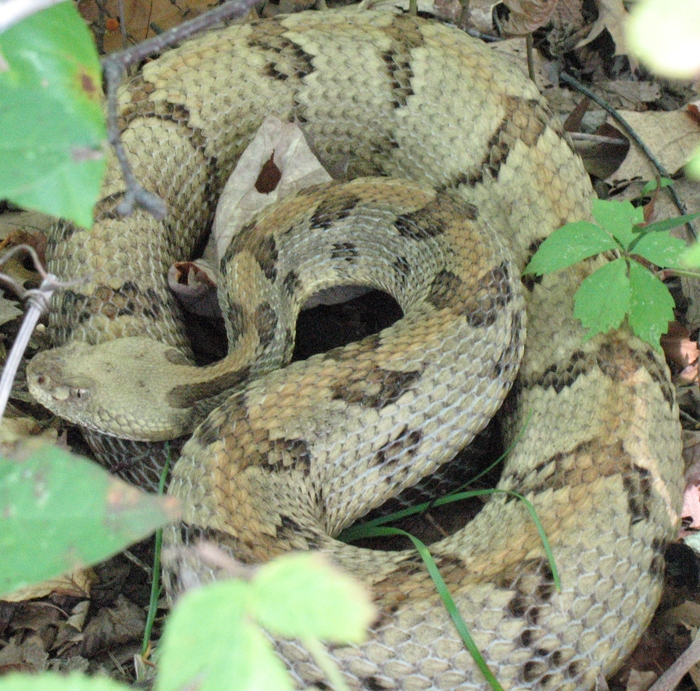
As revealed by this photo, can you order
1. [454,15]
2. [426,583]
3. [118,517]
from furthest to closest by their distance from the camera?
[454,15]
[426,583]
[118,517]

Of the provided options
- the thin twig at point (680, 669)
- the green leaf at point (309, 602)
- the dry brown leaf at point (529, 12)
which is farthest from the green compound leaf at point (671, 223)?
the green leaf at point (309, 602)

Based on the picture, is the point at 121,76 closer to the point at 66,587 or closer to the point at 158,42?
the point at 158,42

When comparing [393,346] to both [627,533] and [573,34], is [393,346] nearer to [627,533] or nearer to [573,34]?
[627,533]

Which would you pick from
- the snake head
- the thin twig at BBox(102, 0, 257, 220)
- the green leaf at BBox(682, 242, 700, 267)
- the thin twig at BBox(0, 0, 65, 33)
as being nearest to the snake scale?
the snake head

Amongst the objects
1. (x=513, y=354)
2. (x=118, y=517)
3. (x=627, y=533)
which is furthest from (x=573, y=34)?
(x=118, y=517)

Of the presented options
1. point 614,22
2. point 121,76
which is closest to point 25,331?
point 121,76

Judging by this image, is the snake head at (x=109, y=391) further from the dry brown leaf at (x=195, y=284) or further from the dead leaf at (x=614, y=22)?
the dead leaf at (x=614, y=22)
